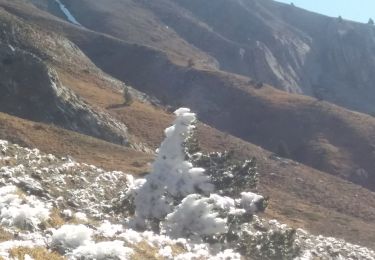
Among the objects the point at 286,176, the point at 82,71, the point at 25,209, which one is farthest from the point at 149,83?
the point at 25,209

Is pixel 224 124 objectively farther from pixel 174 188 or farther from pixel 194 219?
pixel 194 219

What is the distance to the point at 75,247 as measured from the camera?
771 inches

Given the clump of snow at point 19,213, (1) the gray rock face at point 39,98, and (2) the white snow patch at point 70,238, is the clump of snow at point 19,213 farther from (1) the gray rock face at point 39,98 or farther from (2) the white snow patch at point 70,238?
(1) the gray rock face at point 39,98

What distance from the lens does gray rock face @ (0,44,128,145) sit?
65.2 metres

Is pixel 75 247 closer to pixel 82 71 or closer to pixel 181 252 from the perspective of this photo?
pixel 181 252

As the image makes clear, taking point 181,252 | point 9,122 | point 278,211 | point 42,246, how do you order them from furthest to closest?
point 278,211 → point 9,122 → point 181,252 → point 42,246

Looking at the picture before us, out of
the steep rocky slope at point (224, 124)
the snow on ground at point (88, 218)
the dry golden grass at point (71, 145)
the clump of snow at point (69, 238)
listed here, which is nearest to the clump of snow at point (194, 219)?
the snow on ground at point (88, 218)

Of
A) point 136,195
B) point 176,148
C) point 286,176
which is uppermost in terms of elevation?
point 176,148

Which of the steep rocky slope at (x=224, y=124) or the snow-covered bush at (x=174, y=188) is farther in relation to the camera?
the steep rocky slope at (x=224, y=124)

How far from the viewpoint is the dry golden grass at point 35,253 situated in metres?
17.2

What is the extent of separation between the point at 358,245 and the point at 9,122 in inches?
1320

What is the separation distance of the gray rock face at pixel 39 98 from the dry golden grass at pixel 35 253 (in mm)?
46713

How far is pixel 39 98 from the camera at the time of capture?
6644cm

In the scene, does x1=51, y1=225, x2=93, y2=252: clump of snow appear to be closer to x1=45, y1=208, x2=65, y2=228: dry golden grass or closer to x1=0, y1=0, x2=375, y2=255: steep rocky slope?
x1=45, y1=208, x2=65, y2=228: dry golden grass
